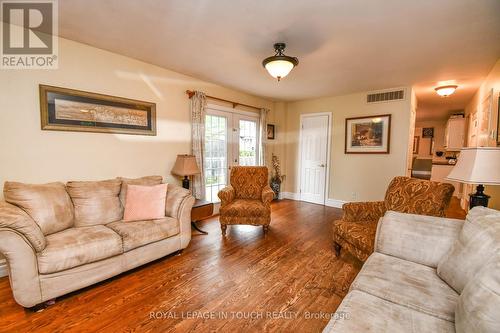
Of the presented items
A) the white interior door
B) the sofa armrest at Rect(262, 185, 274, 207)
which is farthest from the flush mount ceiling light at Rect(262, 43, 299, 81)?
the white interior door

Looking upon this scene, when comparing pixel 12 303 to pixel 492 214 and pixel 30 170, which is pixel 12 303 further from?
pixel 492 214

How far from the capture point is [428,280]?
1401mm

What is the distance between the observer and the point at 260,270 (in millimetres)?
2395

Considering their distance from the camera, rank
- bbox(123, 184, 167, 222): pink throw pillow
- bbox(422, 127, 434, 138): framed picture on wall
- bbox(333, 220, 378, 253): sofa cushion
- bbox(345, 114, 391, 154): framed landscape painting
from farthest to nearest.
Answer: bbox(422, 127, 434, 138): framed picture on wall < bbox(345, 114, 391, 154): framed landscape painting < bbox(123, 184, 167, 222): pink throw pillow < bbox(333, 220, 378, 253): sofa cushion

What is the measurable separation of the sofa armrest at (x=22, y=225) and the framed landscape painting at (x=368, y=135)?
4.85m

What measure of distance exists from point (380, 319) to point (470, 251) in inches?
27.3

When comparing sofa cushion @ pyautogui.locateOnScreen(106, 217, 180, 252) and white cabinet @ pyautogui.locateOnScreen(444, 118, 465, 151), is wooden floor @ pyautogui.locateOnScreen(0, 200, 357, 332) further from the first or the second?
white cabinet @ pyautogui.locateOnScreen(444, 118, 465, 151)

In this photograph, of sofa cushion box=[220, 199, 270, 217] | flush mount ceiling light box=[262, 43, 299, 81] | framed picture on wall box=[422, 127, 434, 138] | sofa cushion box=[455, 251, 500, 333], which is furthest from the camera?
framed picture on wall box=[422, 127, 434, 138]

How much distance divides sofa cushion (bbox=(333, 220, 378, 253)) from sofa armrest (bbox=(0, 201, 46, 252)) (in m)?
2.69

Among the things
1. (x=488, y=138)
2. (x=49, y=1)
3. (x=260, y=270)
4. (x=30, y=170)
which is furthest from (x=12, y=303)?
(x=488, y=138)

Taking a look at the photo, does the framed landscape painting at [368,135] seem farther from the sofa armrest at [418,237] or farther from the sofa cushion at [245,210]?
the sofa armrest at [418,237]

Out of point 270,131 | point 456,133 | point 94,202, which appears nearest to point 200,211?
point 94,202

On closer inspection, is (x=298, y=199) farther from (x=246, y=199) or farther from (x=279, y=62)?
(x=279, y=62)

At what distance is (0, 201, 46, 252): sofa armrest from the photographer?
1663 millimetres
